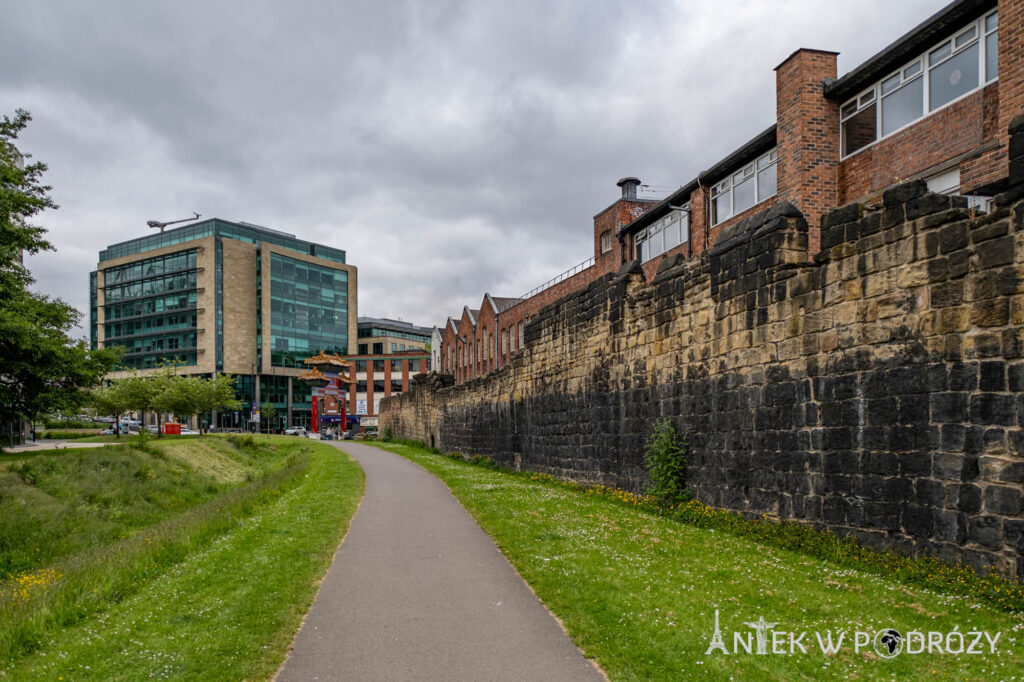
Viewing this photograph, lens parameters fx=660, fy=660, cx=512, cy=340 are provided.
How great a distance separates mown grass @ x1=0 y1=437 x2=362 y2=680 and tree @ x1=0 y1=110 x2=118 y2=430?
7386 mm

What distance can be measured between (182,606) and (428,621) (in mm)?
2368

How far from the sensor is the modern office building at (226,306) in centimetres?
8262

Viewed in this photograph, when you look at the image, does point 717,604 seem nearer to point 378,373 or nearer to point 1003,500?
point 1003,500

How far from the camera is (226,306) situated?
82750 millimetres

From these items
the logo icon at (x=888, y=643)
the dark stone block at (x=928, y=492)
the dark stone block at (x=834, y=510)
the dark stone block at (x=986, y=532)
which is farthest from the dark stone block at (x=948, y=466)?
the logo icon at (x=888, y=643)

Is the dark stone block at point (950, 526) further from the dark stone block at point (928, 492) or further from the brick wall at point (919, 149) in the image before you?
the brick wall at point (919, 149)

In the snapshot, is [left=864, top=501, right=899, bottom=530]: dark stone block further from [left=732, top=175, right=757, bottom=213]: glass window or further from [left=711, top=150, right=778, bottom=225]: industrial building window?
[left=732, top=175, right=757, bottom=213]: glass window

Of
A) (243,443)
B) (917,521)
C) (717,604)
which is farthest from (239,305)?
(917,521)

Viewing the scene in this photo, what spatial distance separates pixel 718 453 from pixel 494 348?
41.7 metres

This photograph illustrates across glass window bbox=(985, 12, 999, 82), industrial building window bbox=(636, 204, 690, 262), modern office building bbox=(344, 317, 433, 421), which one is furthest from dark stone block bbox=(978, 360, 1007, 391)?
modern office building bbox=(344, 317, 433, 421)

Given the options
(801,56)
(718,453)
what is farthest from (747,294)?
(801,56)

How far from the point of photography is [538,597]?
6.48 metres

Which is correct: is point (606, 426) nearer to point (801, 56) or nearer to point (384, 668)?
point (384, 668)

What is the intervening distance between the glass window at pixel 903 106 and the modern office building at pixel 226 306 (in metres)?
77.0
